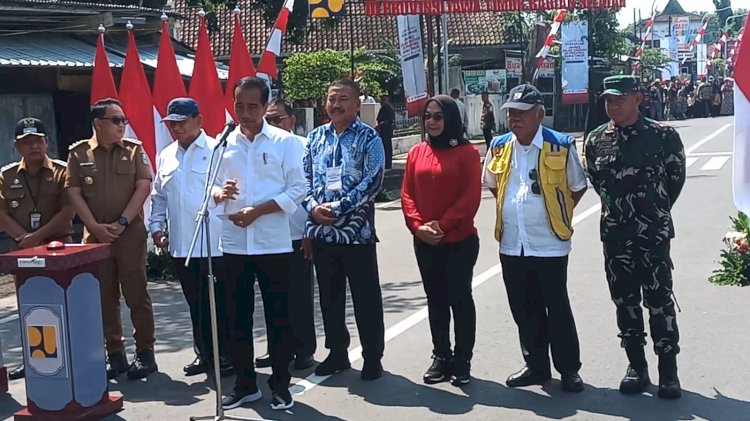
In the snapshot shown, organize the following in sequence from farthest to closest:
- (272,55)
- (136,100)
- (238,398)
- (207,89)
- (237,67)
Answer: (272,55) → (237,67) → (207,89) → (136,100) → (238,398)

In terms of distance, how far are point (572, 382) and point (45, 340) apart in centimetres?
327

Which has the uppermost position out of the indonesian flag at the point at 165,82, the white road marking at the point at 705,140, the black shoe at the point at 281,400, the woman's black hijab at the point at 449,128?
the indonesian flag at the point at 165,82

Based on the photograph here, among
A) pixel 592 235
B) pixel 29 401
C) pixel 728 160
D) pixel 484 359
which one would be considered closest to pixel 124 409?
pixel 29 401

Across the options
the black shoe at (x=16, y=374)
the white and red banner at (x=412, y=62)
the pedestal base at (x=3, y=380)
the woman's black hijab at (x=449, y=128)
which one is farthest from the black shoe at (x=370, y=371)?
the white and red banner at (x=412, y=62)

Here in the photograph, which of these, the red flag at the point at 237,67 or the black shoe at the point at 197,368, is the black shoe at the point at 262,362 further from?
the red flag at the point at 237,67

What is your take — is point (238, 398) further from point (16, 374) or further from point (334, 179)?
point (16, 374)

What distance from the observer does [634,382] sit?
6.05 m

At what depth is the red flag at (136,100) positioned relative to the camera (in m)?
10.6

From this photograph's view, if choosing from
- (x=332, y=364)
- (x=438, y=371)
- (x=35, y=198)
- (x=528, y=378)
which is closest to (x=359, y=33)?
(x=35, y=198)

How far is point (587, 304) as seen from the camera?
877cm

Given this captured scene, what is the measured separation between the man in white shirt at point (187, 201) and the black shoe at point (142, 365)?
0.48m

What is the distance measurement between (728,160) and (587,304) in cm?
1442

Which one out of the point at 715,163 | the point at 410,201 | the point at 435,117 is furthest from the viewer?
the point at 715,163

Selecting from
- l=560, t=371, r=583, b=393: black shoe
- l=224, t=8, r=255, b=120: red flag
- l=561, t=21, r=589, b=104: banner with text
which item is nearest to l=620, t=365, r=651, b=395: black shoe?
l=560, t=371, r=583, b=393: black shoe
